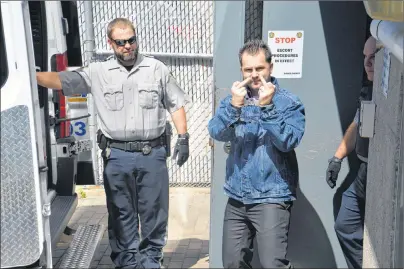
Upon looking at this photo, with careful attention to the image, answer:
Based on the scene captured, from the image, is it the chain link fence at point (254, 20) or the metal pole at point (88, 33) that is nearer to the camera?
the chain link fence at point (254, 20)

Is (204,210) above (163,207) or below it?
below

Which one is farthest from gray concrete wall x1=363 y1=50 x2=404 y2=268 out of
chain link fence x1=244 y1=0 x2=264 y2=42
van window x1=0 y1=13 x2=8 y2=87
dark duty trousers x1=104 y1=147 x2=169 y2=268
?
van window x1=0 y1=13 x2=8 y2=87

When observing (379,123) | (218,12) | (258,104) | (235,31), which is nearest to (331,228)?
(379,123)

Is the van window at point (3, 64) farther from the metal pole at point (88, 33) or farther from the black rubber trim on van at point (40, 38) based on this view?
the metal pole at point (88, 33)

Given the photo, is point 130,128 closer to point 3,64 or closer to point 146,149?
point 146,149

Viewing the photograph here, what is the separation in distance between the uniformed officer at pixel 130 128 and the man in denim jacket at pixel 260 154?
0.86m

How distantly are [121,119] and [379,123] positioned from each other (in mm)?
1785

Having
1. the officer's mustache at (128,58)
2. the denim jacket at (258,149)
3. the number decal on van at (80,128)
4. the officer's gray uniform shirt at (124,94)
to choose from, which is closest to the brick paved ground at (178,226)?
the number decal on van at (80,128)

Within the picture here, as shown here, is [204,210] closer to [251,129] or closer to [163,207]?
[163,207]

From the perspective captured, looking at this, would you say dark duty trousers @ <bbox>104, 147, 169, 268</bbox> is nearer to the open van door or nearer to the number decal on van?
the open van door

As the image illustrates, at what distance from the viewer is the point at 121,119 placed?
4055 millimetres

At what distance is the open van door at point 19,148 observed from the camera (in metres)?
3.06

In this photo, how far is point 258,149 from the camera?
3.33 meters

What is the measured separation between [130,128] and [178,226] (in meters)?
1.96
